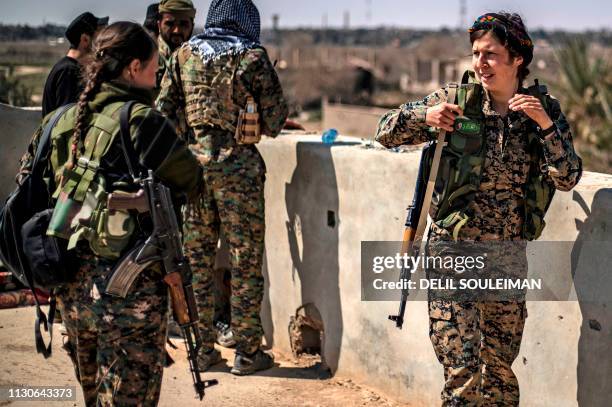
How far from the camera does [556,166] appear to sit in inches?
135

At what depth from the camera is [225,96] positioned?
5.04m

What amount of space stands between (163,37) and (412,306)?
242 centimetres

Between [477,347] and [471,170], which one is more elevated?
[471,170]

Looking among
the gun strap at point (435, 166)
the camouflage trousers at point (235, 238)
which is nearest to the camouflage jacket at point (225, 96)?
the camouflage trousers at point (235, 238)

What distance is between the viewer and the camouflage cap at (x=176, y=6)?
553 centimetres

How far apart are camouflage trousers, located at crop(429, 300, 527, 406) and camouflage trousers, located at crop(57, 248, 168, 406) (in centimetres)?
110

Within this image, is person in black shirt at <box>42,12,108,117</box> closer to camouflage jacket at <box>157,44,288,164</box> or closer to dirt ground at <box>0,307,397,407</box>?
camouflage jacket at <box>157,44,288,164</box>

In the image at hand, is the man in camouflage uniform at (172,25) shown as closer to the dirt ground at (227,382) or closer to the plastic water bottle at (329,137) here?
the plastic water bottle at (329,137)

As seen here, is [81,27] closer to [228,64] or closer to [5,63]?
[228,64]

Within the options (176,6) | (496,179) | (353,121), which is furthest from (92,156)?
(353,121)

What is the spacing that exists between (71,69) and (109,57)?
1947 mm

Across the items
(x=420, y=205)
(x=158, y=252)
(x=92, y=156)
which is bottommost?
(x=158, y=252)

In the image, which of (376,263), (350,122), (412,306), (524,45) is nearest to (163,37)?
(376,263)

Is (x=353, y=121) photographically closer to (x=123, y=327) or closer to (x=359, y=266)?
(x=359, y=266)
